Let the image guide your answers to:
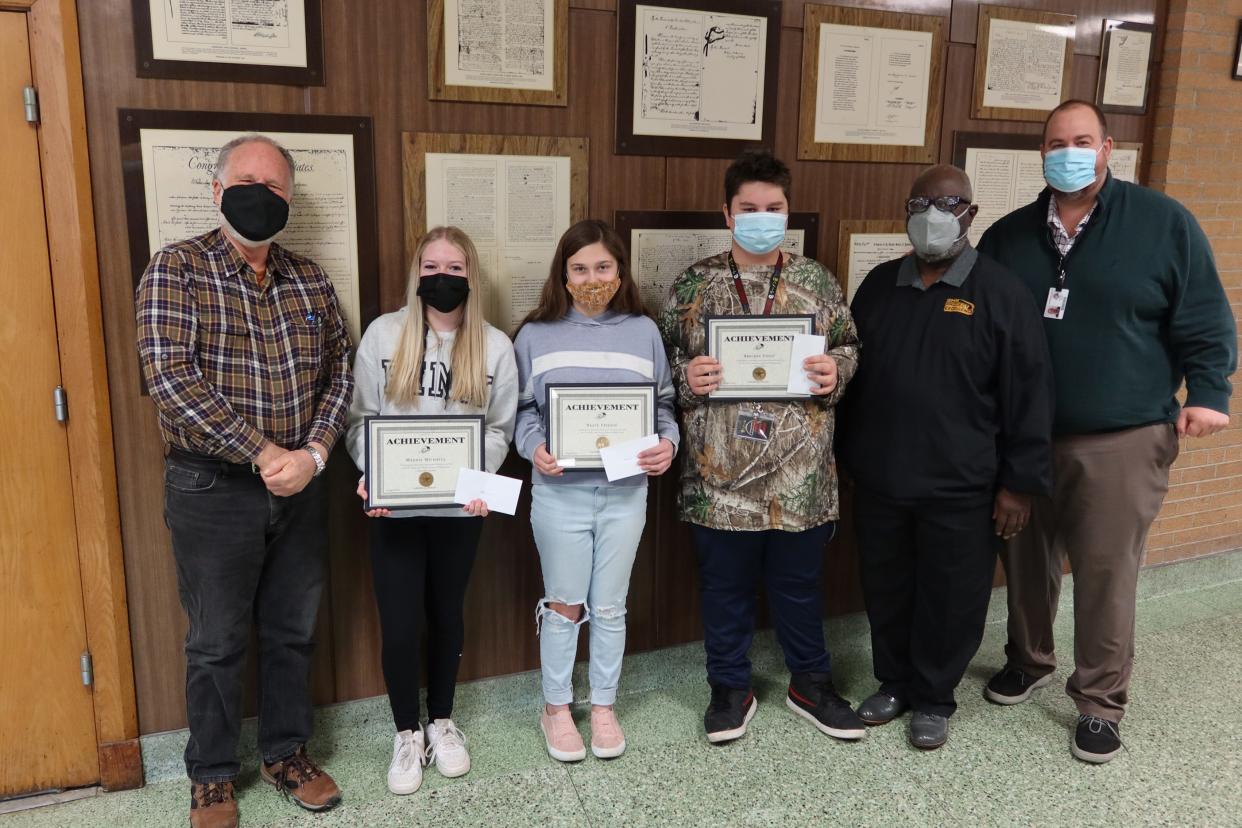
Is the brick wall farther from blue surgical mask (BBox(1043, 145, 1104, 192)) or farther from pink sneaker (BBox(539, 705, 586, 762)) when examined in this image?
pink sneaker (BBox(539, 705, 586, 762))

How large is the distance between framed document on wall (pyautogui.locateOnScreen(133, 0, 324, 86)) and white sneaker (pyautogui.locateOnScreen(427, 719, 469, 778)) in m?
1.87

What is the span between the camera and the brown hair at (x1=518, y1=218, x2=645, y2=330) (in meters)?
2.47

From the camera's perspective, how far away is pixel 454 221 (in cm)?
265

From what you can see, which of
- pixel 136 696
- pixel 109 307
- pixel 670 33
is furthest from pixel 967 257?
pixel 136 696

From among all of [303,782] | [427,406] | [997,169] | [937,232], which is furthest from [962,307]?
[303,782]

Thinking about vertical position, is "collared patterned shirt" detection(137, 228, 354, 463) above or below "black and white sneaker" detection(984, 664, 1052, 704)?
above

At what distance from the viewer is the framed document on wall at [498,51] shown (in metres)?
2.55

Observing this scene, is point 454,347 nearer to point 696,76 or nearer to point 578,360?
point 578,360

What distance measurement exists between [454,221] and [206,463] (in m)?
0.98

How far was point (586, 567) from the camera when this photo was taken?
2.59 metres

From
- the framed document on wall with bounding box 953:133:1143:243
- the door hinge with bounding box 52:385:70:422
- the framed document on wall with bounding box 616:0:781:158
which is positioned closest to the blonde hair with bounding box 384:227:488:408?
the framed document on wall with bounding box 616:0:781:158

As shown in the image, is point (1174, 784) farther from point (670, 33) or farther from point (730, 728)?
point (670, 33)

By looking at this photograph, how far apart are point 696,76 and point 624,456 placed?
4.23 ft

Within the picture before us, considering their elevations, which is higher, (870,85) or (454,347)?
(870,85)
